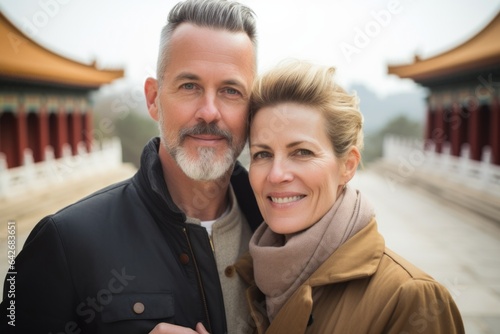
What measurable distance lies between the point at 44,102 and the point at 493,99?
1285cm

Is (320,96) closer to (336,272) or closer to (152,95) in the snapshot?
(336,272)

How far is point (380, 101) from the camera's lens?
90750 millimetres

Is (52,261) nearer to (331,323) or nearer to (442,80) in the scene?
(331,323)

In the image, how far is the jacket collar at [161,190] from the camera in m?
1.72

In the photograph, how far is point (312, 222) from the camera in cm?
169

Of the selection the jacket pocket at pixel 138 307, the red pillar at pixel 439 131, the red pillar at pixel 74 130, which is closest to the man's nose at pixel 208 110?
the jacket pocket at pixel 138 307

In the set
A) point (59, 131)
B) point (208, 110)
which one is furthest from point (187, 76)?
point (59, 131)

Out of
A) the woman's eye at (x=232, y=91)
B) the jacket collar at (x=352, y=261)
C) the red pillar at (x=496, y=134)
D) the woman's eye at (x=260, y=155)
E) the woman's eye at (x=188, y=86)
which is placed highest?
the woman's eye at (x=188, y=86)

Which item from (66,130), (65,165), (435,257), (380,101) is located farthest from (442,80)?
(380,101)

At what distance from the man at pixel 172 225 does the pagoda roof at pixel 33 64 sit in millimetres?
9390

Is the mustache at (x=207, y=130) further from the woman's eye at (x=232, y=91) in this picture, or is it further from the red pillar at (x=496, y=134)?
the red pillar at (x=496, y=134)

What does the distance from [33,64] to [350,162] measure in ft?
37.2

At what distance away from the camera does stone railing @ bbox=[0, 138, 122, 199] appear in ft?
30.2

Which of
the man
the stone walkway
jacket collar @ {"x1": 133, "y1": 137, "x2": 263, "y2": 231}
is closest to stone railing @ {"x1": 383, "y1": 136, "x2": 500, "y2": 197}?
the stone walkway
